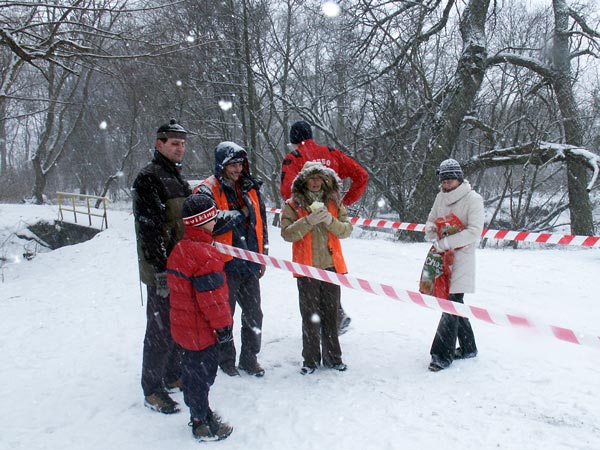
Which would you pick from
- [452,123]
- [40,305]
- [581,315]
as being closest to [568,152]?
[452,123]

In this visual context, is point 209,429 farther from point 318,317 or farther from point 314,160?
point 314,160

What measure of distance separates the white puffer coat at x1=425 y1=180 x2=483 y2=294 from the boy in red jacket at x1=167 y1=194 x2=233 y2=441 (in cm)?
211

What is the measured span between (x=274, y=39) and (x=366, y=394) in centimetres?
1612

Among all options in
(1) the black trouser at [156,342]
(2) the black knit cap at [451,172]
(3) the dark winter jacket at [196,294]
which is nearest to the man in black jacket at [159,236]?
(1) the black trouser at [156,342]

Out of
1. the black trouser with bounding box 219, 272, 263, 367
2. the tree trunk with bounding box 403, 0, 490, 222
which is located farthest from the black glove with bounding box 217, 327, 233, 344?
the tree trunk with bounding box 403, 0, 490, 222

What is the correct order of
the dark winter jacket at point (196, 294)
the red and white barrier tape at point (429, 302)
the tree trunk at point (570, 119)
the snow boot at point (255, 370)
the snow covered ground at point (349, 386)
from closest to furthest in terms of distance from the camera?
the red and white barrier tape at point (429, 302)
the dark winter jacket at point (196, 294)
the snow covered ground at point (349, 386)
the snow boot at point (255, 370)
the tree trunk at point (570, 119)

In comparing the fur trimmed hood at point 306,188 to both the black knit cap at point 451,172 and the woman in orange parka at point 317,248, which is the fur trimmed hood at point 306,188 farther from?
the black knit cap at point 451,172

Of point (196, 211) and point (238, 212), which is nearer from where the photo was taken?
point (196, 211)

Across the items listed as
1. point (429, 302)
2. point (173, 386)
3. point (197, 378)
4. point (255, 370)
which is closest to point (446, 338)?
point (429, 302)

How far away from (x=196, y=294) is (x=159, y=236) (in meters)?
0.67

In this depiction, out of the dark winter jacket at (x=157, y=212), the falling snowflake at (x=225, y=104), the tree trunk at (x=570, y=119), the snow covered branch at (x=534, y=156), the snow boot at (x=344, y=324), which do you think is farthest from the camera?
the falling snowflake at (x=225, y=104)

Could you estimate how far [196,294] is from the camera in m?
2.95

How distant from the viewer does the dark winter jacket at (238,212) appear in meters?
3.88

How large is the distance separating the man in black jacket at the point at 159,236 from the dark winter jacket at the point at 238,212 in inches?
15.0
